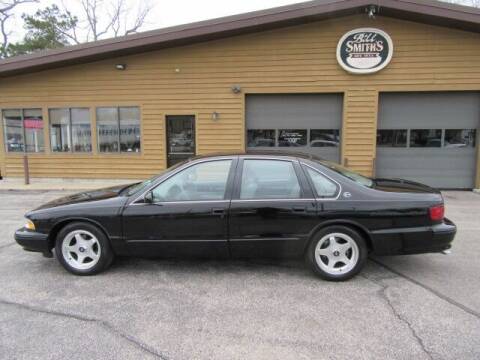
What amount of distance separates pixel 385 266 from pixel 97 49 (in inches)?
377

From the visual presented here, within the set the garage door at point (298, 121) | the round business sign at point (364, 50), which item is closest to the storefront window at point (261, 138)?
Answer: the garage door at point (298, 121)

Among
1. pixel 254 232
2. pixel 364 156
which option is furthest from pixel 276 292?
pixel 364 156

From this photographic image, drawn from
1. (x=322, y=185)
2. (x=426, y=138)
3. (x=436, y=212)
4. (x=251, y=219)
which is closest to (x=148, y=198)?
(x=251, y=219)

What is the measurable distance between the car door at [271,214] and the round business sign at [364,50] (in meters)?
7.08

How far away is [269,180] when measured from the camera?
12.2 feet

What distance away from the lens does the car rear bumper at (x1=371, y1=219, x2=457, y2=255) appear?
11.5 ft

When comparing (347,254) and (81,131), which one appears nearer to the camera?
(347,254)

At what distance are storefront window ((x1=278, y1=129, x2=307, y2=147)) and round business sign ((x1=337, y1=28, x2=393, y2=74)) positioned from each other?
2.29 meters

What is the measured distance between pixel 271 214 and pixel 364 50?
7891mm

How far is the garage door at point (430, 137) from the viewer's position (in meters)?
9.45

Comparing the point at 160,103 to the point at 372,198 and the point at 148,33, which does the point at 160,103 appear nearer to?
the point at 148,33

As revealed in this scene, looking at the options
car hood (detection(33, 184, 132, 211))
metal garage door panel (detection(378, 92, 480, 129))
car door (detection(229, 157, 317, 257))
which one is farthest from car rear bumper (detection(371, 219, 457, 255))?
metal garage door panel (detection(378, 92, 480, 129))

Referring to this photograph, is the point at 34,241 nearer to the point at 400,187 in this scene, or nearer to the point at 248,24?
the point at 400,187

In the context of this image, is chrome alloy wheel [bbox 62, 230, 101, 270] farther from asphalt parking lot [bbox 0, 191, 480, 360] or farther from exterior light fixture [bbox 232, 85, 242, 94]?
exterior light fixture [bbox 232, 85, 242, 94]
